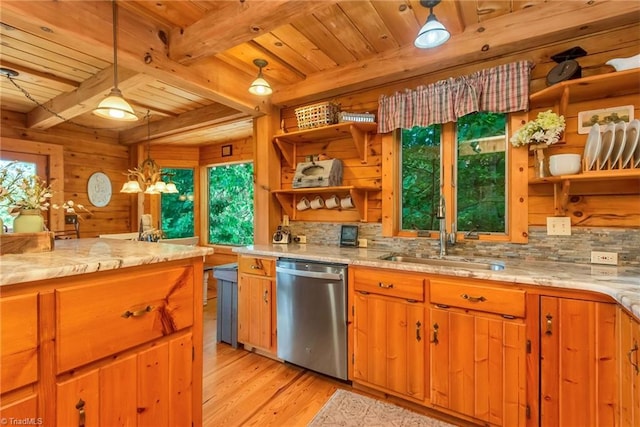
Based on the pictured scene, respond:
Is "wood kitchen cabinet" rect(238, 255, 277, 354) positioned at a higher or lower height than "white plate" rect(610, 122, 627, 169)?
lower

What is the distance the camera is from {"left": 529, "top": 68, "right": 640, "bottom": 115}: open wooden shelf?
1.67 metres

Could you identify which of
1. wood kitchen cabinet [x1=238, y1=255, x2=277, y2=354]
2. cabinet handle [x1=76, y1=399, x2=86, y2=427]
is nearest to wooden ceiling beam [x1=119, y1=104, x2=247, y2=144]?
wood kitchen cabinet [x1=238, y1=255, x2=277, y2=354]

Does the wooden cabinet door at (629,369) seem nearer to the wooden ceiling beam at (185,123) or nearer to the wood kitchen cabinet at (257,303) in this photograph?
the wood kitchen cabinet at (257,303)

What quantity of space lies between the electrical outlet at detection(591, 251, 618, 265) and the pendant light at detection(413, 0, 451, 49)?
5.34 ft

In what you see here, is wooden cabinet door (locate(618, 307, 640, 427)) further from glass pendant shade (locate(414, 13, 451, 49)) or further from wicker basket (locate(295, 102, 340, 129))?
wicker basket (locate(295, 102, 340, 129))

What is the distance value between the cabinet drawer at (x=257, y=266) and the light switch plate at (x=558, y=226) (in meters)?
2.05

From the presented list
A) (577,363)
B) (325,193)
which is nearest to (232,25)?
(325,193)

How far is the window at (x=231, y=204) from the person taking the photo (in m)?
4.74

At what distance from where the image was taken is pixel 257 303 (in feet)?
8.79

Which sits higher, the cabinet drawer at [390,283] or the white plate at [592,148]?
the white plate at [592,148]

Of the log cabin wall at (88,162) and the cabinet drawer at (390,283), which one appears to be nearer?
the cabinet drawer at (390,283)

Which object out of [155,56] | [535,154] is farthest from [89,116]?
[535,154]

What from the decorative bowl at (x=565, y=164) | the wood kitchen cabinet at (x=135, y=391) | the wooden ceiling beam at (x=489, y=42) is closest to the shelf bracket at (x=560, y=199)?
the decorative bowl at (x=565, y=164)

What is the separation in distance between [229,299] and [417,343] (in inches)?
71.8
